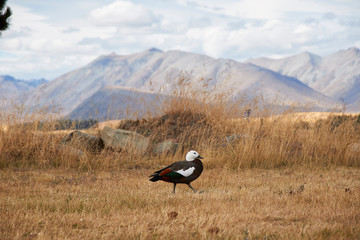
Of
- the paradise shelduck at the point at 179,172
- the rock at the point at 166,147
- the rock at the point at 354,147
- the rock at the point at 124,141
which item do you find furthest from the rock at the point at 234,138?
the paradise shelduck at the point at 179,172

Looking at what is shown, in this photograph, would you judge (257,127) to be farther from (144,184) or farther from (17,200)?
(17,200)

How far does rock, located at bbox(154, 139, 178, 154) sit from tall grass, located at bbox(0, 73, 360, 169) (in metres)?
0.23

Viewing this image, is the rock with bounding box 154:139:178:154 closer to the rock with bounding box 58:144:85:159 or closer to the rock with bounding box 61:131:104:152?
the rock with bounding box 61:131:104:152

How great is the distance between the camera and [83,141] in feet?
33.4

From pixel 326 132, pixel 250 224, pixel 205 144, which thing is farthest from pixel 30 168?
pixel 326 132

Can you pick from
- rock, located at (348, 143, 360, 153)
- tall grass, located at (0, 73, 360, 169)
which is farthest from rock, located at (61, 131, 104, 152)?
rock, located at (348, 143, 360, 153)

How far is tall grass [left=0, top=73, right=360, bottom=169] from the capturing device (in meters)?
9.20

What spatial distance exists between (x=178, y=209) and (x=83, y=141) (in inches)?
234

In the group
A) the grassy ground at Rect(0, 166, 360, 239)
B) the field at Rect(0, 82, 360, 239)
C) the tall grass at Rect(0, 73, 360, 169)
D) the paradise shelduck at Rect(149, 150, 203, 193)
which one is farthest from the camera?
the tall grass at Rect(0, 73, 360, 169)

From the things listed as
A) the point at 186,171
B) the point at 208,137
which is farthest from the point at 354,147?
the point at 186,171

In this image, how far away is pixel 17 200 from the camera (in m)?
5.47

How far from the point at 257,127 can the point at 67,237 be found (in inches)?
299

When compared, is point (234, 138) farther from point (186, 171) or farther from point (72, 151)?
point (186, 171)

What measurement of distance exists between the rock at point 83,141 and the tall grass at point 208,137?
0.76 ft
